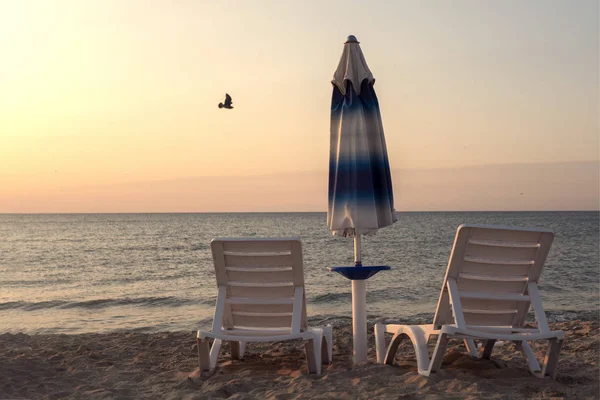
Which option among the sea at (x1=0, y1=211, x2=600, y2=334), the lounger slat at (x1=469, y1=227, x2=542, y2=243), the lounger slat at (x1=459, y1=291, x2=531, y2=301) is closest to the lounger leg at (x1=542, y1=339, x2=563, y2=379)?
the lounger slat at (x1=459, y1=291, x2=531, y2=301)

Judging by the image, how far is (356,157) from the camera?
15.8 feet

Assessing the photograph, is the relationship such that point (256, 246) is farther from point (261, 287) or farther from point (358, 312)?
point (358, 312)

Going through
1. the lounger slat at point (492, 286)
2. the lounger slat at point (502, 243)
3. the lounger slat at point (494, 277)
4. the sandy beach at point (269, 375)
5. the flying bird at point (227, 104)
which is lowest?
the sandy beach at point (269, 375)

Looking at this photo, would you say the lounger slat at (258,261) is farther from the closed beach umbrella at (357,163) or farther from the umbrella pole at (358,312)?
the umbrella pole at (358,312)

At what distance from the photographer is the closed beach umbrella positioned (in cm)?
479

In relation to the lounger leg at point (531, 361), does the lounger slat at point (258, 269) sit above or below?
above

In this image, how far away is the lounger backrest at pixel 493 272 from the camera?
14.1 feet

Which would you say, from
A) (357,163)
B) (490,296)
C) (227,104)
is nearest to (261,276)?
(357,163)

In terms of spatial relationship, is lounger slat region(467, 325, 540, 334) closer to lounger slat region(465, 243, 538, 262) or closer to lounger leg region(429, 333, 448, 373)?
lounger leg region(429, 333, 448, 373)

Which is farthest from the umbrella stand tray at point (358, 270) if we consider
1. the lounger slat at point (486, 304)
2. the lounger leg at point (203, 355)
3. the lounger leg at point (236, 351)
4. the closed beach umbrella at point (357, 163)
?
the lounger leg at point (236, 351)

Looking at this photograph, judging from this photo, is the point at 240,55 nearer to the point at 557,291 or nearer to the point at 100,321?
the point at 100,321

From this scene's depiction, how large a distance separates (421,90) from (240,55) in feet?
13.0

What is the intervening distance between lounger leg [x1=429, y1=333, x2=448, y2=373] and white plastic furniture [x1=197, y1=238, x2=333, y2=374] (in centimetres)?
86

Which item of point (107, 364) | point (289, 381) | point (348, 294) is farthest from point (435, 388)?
point (348, 294)
